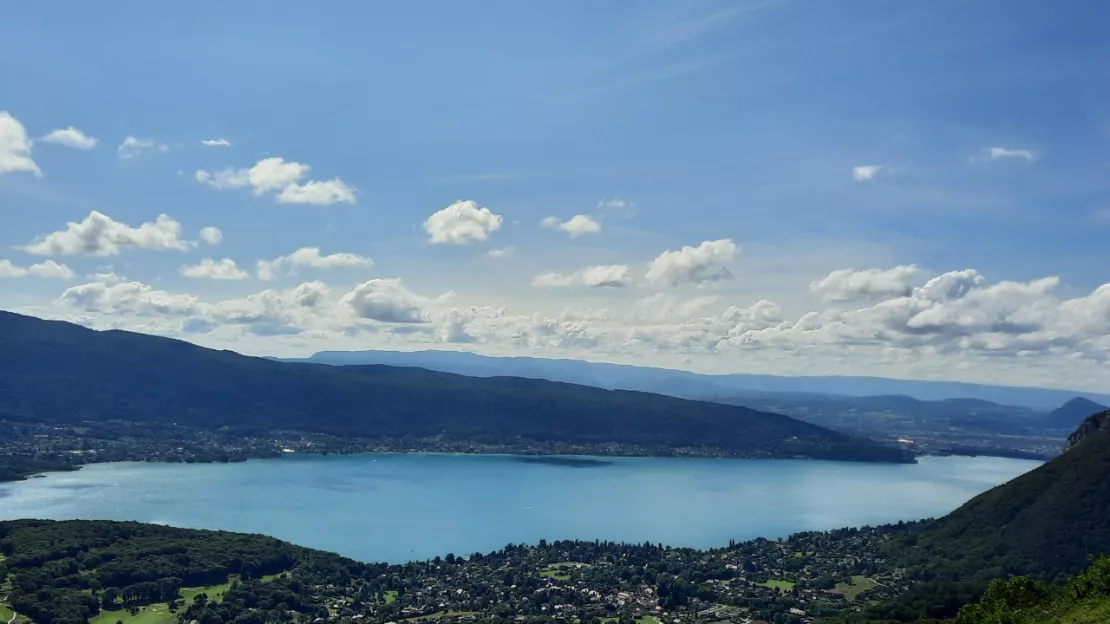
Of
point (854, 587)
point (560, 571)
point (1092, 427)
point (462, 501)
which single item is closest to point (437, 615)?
point (560, 571)

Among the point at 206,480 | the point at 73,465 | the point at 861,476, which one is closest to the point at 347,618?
the point at 206,480

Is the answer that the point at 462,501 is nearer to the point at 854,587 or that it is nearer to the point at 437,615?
the point at 437,615

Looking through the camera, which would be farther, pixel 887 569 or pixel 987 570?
pixel 887 569

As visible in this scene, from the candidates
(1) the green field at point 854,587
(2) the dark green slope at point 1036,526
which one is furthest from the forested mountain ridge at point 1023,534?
(1) the green field at point 854,587

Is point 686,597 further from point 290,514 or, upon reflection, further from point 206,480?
point 206,480

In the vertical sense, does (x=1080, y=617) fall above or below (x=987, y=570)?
above

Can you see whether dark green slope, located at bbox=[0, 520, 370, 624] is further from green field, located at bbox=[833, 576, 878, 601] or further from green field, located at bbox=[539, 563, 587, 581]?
green field, located at bbox=[833, 576, 878, 601]
